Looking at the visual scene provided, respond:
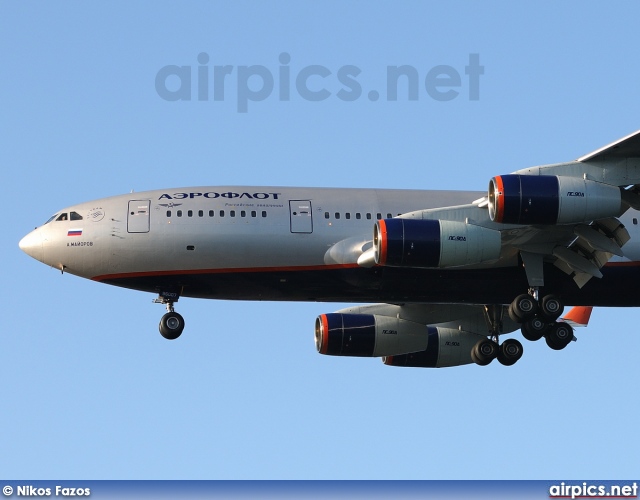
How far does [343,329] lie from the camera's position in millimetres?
54656

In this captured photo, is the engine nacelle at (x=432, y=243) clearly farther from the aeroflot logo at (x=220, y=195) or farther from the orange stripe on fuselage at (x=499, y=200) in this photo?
the aeroflot logo at (x=220, y=195)

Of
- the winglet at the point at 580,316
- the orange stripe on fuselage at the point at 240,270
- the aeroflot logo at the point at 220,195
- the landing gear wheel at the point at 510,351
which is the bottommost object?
the landing gear wheel at the point at 510,351

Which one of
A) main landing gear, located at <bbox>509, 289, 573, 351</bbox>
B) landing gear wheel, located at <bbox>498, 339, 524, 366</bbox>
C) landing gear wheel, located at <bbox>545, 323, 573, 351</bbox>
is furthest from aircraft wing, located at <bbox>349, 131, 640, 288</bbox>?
landing gear wheel, located at <bbox>498, 339, 524, 366</bbox>

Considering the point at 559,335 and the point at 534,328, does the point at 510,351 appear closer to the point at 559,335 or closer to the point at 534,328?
the point at 559,335

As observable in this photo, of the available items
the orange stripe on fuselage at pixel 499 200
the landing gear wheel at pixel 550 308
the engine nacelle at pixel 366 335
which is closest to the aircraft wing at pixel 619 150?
the orange stripe on fuselage at pixel 499 200

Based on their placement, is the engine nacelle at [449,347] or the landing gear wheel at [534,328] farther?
the engine nacelle at [449,347]

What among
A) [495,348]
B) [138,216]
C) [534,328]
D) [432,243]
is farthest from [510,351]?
[138,216]

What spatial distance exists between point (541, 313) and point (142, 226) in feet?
39.7

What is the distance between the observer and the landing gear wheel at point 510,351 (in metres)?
54.5

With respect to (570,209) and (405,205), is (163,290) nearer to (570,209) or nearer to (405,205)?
(405,205)

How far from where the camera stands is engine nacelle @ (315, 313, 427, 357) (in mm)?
54500

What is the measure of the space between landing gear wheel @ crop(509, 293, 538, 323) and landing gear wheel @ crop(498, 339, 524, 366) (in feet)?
14.0

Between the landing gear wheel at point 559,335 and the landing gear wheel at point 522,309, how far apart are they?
1137mm

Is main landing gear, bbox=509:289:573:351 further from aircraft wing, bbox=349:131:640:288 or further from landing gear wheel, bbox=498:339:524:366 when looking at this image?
landing gear wheel, bbox=498:339:524:366
